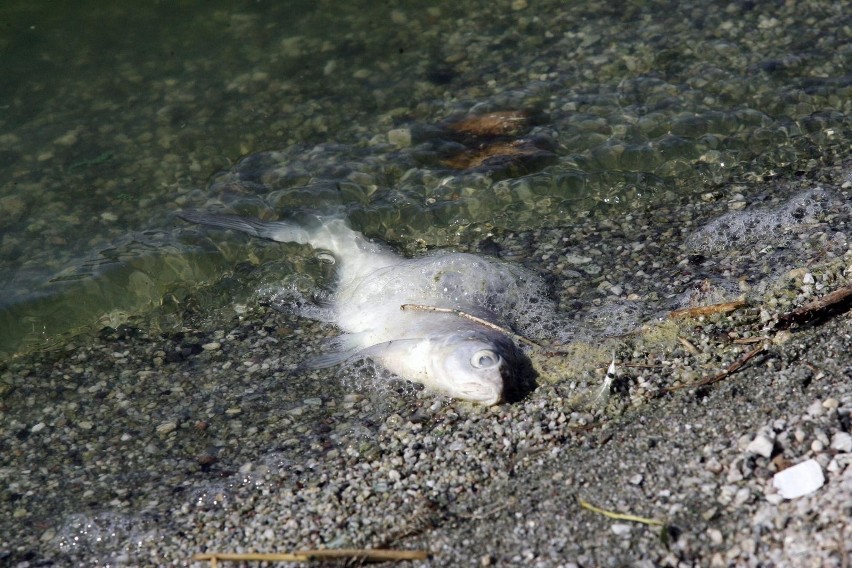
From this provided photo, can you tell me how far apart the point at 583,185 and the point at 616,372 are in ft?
6.84

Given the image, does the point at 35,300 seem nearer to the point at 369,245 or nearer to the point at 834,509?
the point at 369,245

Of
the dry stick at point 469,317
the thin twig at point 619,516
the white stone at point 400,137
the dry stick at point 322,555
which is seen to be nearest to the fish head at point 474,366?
the dry stick at point 469,317

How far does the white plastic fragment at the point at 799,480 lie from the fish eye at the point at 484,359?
132 cm

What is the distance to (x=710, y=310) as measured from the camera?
14.0 feet

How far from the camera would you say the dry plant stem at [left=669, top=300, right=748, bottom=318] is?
4.23 meters

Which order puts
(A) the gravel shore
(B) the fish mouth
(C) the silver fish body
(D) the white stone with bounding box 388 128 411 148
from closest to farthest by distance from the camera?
(A) the gravel shore → (B) the fish mouth → (C) the silver fish body → (D) the white stone with bounding box 388 128 411 148

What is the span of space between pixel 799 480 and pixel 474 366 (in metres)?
1.46

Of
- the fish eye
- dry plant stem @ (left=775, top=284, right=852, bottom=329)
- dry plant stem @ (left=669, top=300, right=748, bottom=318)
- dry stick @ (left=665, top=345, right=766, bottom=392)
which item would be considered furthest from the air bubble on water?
dry plant stem @ (left=775, top=284, right=852, bottom=329)

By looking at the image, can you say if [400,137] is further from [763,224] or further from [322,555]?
[322,555]

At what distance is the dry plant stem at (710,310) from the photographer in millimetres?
4234

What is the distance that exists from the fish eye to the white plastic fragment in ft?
4.33

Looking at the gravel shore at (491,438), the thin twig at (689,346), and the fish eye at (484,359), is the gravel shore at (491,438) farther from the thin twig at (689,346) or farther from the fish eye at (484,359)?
the fish eye at (484,359)

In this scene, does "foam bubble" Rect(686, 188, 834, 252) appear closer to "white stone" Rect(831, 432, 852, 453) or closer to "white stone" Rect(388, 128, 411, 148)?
"white stone" Rect(831, 432, 852, 453)

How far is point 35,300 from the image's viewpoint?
5367mm
